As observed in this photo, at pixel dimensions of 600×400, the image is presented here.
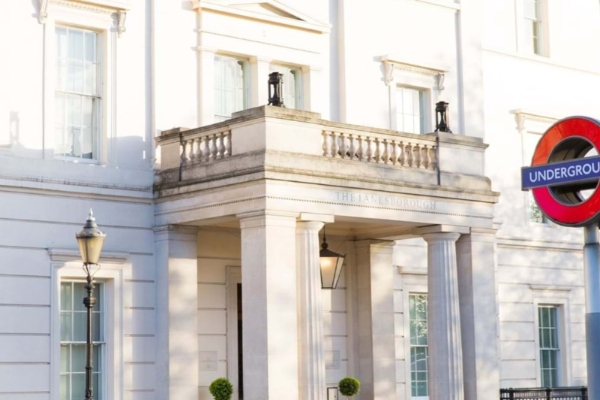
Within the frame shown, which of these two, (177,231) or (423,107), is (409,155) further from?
(423,107)

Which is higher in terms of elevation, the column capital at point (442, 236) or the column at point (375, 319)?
the column capital at point (442, 236)

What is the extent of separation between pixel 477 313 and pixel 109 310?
6724mm

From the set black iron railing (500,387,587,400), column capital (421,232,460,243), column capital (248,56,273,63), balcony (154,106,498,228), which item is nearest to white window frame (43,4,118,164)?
balcony (154,106,498,228)

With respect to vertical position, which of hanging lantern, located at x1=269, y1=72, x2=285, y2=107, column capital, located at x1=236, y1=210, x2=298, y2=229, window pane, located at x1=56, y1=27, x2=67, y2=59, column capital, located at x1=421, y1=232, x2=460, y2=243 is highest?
window pane, located at x1=56, y1=27, x2=67, y2=59

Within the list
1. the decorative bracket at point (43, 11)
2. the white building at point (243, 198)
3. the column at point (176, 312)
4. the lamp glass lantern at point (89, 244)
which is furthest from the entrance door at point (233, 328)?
the lamp glass lantern at point (89, 244)

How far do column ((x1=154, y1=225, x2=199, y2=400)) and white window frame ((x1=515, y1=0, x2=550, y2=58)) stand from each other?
→ 37.9ft

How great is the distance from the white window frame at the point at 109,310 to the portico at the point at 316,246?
69cm

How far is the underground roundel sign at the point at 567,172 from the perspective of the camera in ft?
39.8

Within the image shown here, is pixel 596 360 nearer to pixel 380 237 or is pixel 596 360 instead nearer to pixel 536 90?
pixel 380 237

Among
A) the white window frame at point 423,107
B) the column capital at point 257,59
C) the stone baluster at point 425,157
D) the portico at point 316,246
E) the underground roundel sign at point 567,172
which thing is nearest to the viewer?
the underground roundel sign at point 567,172

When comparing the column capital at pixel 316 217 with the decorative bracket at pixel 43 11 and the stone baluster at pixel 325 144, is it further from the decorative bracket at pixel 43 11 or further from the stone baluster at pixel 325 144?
the decorative bracket at pixel 43 11

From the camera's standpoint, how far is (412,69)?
2719 cm

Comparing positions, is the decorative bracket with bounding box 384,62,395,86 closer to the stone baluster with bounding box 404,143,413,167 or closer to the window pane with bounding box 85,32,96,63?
the stone baluster with bounding box 404,143,413,167

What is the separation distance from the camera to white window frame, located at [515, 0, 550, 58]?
101ft
